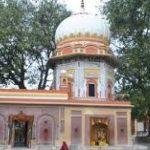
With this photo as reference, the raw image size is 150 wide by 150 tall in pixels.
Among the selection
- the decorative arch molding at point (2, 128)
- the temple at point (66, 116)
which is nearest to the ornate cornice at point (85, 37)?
the temple at point (66, 116)

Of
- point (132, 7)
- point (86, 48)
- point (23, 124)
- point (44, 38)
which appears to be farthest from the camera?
point (44, 38)

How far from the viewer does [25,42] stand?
3281 cm

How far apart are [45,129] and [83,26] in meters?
9.71

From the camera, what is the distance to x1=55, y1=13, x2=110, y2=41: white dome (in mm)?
30594

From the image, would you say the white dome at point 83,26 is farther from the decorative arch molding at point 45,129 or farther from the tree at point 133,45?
the decorative arch molding at point 45,129

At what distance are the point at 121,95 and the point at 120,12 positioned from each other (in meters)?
7.02

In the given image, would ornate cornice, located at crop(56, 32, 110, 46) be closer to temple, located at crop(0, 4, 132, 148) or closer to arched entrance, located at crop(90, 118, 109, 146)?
temple, located at crop(0, 4, 132, 148)

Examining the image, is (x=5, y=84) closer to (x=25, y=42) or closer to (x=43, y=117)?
(x=25, y=42)

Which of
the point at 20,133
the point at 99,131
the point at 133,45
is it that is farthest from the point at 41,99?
the point at 133,45

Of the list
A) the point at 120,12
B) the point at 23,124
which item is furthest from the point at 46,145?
the point at 120,12

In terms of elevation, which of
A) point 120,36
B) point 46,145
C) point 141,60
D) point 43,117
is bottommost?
point 46,145

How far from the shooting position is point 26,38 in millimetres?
33094

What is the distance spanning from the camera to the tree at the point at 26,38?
108 ft

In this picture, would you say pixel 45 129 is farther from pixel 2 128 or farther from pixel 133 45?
pixel 133 45
